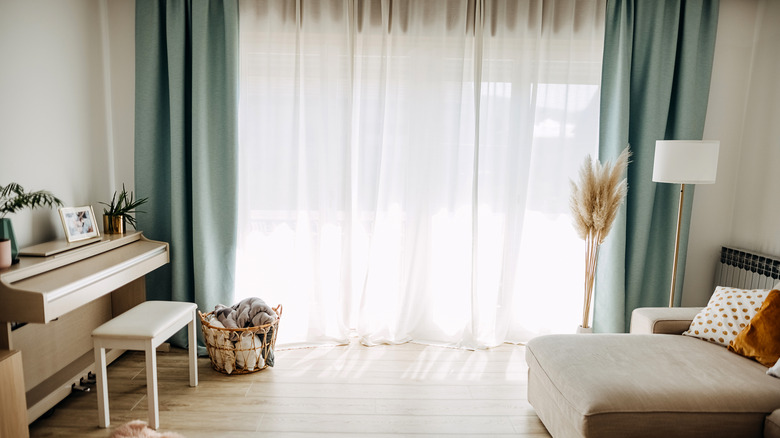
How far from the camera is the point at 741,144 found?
311 centimetres

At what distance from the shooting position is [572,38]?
2982 millimetres

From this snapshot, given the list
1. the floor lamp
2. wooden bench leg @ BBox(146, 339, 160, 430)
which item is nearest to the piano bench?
wooden bench leg @ BBox(146, 339, 160, 430)

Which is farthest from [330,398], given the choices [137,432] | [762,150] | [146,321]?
[762,150]

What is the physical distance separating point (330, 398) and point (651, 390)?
155cm

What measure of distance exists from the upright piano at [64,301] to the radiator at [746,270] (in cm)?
373

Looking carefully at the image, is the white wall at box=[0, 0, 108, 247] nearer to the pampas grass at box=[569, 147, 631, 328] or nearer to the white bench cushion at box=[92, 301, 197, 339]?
the white bench cushion at box=[92, 301, 197, 339]

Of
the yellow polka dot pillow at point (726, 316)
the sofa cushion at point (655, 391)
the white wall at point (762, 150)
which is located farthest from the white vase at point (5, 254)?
the white wall at point (762, 150)

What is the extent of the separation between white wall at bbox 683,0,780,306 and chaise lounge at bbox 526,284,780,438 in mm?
1285

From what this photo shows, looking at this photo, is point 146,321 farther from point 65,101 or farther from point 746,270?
point 746,270

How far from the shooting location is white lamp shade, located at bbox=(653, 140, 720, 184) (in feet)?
7.98

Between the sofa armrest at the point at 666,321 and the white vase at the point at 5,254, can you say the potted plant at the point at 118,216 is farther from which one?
the sofa armrest at the point at 666,321

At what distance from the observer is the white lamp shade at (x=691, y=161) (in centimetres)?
243

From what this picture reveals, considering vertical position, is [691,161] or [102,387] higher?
[691,161]

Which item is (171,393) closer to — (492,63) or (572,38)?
(492,63)
